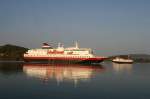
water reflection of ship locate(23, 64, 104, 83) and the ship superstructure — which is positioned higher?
the ship superstructure

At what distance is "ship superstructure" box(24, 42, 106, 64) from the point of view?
84062 millimetres

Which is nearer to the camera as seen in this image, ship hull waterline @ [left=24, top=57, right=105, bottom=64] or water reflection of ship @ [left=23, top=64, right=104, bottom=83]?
water reflection of ship @ [left=23, top=64, right=104, bottom=83]

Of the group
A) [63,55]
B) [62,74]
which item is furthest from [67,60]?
[62,74]

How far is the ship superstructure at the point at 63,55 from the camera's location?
8406 centimetres

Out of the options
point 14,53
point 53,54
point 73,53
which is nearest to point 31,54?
point 53,54

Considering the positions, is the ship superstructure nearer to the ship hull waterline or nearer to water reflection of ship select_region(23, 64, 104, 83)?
the ship hull waterline

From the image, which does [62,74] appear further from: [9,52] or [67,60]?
[9,52]

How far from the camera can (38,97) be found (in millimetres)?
19922

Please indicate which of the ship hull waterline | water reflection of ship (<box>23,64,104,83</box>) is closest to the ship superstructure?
the ship hull waterline

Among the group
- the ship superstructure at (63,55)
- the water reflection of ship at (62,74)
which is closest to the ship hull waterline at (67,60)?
the ship superstructure at (63,55)

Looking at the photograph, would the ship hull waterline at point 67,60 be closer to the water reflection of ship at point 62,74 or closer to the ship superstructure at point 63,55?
the ship superstructure at point 63,55

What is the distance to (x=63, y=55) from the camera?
284 ft

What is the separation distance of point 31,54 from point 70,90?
68.9 m

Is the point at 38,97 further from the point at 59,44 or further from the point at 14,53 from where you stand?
the point at 14,53
